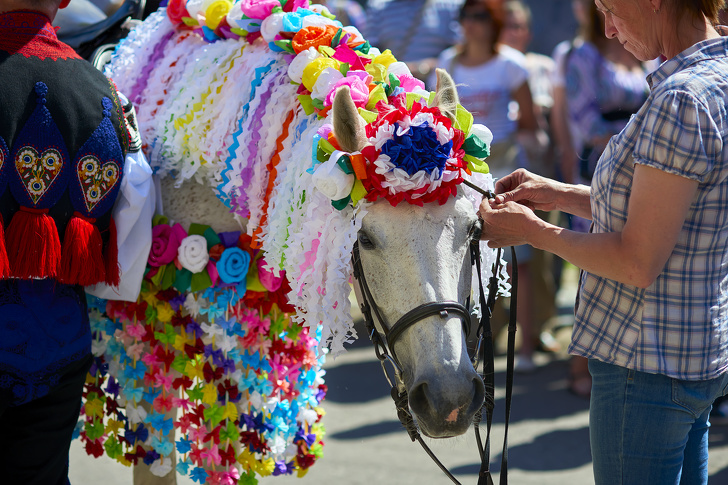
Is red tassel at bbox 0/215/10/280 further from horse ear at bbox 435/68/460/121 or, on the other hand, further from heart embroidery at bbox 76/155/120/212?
horse ear at bbox 435/68/460/121

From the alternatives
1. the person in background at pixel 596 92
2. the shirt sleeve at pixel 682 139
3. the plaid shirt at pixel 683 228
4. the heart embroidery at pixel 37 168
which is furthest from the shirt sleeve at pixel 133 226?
the person in background at pixel 596 92

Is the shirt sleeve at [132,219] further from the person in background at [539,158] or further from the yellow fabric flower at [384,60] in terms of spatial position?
the person in background at [539,158]

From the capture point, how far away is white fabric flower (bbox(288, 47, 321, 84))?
2.26 m

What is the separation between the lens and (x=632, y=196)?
5.67 feet

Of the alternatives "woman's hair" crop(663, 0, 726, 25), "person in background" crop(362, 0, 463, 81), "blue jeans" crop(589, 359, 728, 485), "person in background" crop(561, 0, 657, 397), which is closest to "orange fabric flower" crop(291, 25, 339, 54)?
"woman's hair" crop(663, 0, 726, 25)

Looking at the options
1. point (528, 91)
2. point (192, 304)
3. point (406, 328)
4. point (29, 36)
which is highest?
point (29, 36)

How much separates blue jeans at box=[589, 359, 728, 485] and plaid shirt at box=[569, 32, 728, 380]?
0.14ft

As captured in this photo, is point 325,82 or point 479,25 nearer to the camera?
point 325,82

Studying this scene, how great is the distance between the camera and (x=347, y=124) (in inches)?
79.0

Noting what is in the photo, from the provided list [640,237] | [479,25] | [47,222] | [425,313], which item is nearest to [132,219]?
[47,222]

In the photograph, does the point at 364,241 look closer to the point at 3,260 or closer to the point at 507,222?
the point at 507,222

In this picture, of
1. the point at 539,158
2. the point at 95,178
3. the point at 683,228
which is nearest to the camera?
the point at 683,228

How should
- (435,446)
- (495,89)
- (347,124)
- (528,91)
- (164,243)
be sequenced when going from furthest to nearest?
(528,91) < (495,89) < (435,446) < (164,243) < (347,124)

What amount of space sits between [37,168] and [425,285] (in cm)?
112
